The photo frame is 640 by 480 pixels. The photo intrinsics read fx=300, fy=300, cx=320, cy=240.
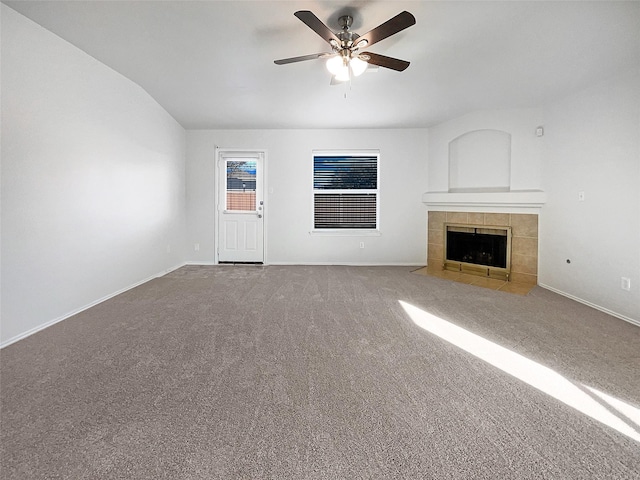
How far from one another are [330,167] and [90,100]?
3.59 meters

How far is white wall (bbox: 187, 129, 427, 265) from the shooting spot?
5.48 metres

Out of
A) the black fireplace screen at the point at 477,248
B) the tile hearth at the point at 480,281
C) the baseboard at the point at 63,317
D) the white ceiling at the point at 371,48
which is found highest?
the white ceiling at the point at 371,48

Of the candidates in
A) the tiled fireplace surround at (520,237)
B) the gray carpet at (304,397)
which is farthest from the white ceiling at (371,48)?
the gray carpet at (304,397)

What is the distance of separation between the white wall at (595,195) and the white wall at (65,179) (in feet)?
17.7

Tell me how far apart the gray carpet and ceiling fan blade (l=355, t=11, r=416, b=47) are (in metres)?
2.29

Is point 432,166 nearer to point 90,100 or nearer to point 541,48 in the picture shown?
point 541,48

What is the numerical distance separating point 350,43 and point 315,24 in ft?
1.42

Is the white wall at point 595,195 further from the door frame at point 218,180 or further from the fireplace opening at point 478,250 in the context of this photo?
the door frame at point 218,180

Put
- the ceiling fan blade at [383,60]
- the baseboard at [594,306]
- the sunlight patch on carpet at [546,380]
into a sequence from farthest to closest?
1. the baseboard at [594,306]
2. the ceiling fan blade at [383,60]
3. the sunlight patch on carpet at [546,380]

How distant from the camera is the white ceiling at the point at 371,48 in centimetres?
238

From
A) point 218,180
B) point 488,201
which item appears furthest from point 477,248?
point 218,180

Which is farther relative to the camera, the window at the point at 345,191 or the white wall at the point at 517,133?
the window at the point at 345,191

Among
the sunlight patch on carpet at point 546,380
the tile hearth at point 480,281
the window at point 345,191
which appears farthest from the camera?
the window at point 345,191

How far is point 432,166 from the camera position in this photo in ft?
17.6
